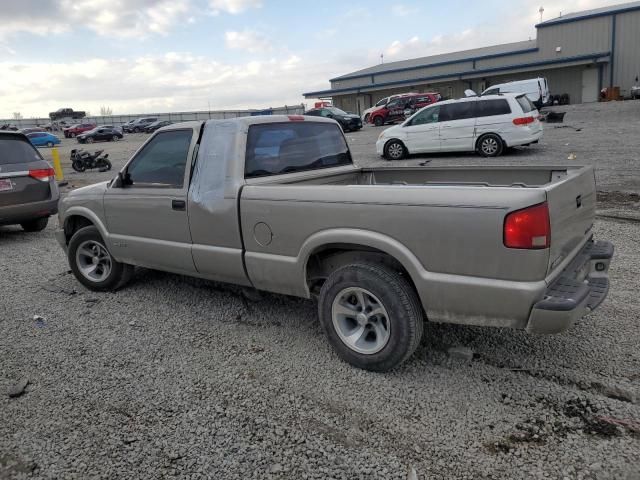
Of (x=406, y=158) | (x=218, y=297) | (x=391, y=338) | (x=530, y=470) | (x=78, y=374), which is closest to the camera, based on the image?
(x=530, y=470)

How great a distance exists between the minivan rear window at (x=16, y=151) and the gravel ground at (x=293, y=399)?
3.99 m

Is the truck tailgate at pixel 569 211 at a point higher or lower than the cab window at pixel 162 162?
lower

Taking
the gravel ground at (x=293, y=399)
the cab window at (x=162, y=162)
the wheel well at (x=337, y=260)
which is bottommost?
the gravel ground at (x=293, y=399)

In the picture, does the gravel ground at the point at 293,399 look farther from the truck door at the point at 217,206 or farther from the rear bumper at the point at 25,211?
the rear bumper at the point at 25,211

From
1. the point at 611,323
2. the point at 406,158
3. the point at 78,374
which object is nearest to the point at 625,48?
the point at 406,158

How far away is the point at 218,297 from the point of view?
202 inches

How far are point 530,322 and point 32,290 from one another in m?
5.41

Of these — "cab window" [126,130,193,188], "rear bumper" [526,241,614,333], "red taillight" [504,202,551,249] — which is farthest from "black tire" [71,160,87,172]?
"red taillight" [504,202,551,249]

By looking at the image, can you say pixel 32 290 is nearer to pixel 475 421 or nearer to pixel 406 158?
pixel 475 421

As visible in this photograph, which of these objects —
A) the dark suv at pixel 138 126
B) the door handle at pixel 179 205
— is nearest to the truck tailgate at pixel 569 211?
the door handle at pixel 179 205

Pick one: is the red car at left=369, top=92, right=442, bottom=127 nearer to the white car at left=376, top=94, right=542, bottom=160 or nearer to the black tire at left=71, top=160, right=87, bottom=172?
the white car at left=376, top=94, right=542, bottom=160

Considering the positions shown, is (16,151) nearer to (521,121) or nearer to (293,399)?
(293,399)

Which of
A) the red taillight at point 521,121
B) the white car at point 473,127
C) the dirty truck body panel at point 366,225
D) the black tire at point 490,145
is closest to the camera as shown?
the dirty truck body panel at point 366,225

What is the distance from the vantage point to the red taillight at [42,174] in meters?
8.07
